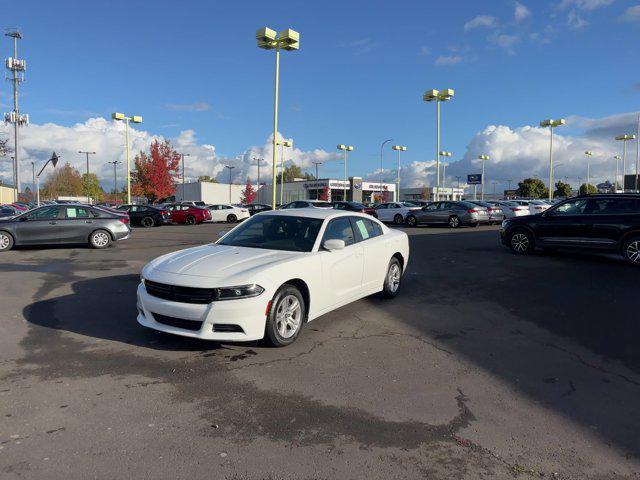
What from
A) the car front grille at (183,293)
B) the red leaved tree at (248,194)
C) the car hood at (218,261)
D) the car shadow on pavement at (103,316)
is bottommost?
the car shadow on pavement at (103,316)

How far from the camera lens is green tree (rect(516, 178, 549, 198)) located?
101m

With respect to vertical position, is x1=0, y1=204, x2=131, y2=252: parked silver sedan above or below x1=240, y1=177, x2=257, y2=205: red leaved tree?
below

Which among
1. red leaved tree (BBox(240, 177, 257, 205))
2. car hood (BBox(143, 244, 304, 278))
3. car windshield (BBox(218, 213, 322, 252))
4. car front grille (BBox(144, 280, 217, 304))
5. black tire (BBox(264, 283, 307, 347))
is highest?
red leaved tree (BBox(240, 177, 257, 205))

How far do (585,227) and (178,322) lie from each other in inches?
407

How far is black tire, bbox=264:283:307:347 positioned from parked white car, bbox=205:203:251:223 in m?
30.3

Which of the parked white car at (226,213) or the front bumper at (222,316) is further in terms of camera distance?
the parked white car at (226,213)

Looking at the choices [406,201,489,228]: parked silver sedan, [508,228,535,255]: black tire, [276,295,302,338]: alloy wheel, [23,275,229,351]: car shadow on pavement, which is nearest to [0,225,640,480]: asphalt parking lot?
[23,275,229,351]: car shadow on pavement

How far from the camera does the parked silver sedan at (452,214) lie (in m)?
24.5

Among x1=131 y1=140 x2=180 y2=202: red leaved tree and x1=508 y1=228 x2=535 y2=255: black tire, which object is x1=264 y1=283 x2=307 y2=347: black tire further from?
x1=131 y1=140 x2=180 y2=202: red leaved tree

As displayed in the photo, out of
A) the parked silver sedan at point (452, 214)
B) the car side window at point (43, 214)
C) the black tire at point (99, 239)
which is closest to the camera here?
the car side window at point (43, 214)

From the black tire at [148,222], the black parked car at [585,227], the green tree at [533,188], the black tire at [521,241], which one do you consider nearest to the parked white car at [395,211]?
the black tire at [148,222]

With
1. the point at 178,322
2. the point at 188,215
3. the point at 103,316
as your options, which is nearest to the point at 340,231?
the point at 178,322

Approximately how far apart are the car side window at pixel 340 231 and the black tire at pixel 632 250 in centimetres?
761

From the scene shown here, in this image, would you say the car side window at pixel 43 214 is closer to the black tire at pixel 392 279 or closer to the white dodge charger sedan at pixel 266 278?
the white dodge charger sedan at pixel 266 278
